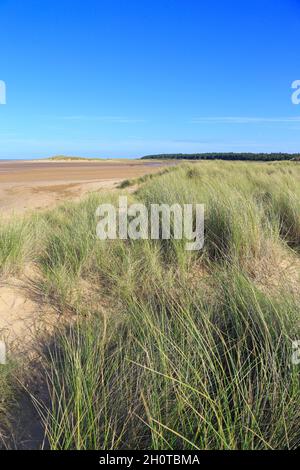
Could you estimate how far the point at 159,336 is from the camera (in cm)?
175

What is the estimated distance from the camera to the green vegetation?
1316 mm

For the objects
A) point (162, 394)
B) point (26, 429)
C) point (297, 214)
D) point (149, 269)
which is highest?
point (297, 214)

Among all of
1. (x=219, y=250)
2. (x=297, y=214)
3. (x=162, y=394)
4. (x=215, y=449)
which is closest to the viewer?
(x=215, y=449)

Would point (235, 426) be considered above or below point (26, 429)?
above

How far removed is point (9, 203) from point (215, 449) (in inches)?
429

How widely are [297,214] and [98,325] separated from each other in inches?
125

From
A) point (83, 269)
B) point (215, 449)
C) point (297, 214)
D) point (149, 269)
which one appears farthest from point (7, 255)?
point (297, 214)

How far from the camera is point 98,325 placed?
6.57ft

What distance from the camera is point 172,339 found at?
171cm

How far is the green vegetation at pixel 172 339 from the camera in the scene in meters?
1.32

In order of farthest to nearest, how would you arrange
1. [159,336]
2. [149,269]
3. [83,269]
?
[83,269] < [149,269] < [159,336]

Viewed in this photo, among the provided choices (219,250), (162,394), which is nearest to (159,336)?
(162,394)
